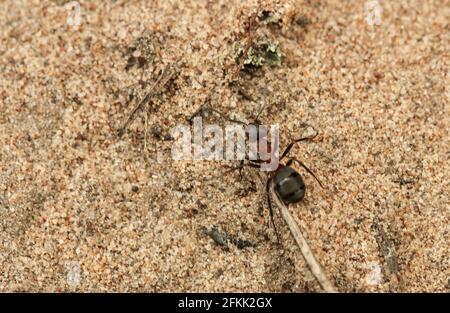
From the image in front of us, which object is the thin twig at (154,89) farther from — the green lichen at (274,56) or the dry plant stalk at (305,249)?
the dry plant stalk at (305,249)

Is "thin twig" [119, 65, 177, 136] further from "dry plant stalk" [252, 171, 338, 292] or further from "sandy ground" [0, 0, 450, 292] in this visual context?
"dry plant stalk" [252, 171, 338, 292]

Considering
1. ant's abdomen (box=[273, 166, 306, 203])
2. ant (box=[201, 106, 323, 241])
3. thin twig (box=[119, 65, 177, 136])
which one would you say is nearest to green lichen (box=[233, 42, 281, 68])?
thin twig (box=[119, 65, 177, 136])

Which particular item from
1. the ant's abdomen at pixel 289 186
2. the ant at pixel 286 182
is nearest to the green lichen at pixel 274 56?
the ant at pixel 286 182

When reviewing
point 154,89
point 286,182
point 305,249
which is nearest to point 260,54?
point 154,89

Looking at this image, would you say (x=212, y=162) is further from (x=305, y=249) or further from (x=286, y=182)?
(x=305, y=249)
